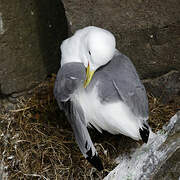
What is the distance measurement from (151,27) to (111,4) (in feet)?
0.76

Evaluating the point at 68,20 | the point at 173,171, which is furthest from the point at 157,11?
the point at 173,171

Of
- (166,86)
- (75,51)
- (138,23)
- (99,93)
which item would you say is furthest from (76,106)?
(166,86)

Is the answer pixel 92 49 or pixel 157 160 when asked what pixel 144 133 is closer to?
pixel 157 160

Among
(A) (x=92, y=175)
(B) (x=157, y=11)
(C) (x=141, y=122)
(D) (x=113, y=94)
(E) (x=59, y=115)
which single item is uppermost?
(B) (x=157, y=11)

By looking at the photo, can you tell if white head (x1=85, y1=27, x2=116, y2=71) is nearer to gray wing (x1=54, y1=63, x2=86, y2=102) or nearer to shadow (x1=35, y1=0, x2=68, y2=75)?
gray wing (x1=54, y1=63, x2=86, y2=102)

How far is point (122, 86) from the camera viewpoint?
5.68 feet

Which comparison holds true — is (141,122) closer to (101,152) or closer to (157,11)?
(101,152)

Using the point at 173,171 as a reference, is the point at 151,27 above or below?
above

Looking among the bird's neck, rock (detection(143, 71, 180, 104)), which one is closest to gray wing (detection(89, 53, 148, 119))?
the bird's neck

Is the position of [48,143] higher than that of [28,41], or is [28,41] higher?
[28,41]

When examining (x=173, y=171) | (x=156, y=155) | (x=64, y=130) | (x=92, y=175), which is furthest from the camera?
(x=64, y=130)

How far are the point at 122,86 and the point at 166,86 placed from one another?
572mm

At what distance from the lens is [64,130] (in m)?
2.05

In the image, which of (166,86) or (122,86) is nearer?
(122,86)
